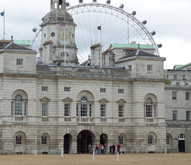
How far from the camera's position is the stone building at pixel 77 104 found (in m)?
82.0

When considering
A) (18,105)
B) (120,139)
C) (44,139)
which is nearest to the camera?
(18,105)

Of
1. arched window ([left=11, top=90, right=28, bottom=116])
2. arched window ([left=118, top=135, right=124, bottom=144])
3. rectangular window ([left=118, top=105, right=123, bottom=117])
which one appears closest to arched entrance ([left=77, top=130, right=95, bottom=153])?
arched window ([left=118, top=135, right=124, bottom=144])

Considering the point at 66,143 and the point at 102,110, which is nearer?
the point at 102,110

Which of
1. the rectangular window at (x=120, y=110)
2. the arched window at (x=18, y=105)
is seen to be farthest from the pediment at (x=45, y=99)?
the rectangular window at (x=120, y=110)

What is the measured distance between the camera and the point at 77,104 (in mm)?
86750

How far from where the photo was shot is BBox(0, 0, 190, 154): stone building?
8200cm

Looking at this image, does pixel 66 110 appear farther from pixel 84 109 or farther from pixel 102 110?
pixel 102 110

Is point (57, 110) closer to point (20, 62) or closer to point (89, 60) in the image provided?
point (20, 62)

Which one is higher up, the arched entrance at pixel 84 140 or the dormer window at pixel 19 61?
the dormer window at pixel 19 61

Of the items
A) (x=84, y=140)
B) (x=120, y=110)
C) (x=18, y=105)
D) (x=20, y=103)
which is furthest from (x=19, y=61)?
(x=120, y=110)

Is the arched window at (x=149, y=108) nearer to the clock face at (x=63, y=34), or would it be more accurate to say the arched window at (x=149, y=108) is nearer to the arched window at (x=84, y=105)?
the arched window at (x=84, y=105)

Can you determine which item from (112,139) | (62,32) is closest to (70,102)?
(112,139)

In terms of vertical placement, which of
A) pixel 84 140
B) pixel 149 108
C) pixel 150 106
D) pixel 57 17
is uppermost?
pixel 57 17

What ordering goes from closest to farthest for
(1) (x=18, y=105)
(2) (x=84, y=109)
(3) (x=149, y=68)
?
(1) (x=18, y=105)
(2) (x=84, y=109)
(3) (x=149, y=68)
